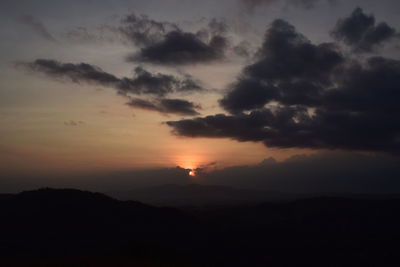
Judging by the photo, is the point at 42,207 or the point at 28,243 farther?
the point at 42,207

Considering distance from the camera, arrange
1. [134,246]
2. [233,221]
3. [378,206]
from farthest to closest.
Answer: [378,206] < [233,221] < [134,246]

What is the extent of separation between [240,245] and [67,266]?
46.2 m

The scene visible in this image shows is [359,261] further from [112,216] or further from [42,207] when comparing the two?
[42,207]

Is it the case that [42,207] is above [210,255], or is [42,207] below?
above

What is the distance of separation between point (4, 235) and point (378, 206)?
321 feet

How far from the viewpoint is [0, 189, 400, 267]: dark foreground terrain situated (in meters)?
62.9

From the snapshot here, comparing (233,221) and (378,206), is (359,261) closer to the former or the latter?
(233,221)

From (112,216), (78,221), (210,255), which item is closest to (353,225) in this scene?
(210,255)

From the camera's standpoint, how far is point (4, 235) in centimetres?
7050

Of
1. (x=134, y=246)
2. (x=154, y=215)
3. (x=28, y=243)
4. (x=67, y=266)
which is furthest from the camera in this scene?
(x=154, y=215)

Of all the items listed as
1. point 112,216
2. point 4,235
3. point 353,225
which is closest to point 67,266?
point 4,235

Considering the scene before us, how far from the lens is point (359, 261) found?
2719 inches

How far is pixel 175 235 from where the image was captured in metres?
79.5

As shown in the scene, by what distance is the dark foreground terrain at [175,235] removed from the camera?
206 ft
